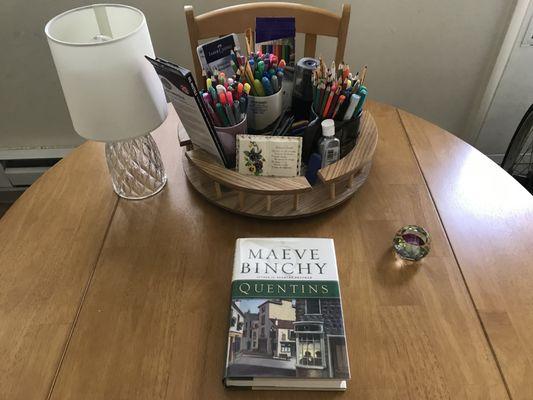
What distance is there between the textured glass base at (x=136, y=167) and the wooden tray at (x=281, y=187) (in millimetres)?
68

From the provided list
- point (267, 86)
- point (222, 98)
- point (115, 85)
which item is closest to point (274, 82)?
point (267, 86)

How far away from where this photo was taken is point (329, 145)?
2.74 ft

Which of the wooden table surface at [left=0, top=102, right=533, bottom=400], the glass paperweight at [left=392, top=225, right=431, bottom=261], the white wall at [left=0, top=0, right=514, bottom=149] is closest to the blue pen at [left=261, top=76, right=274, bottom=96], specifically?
the wooden table surface at [left=0, top=102, right=533, bottom=400]

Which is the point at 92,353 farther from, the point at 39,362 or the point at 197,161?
the point at 197,161

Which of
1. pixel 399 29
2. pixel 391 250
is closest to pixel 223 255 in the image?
pixel 391 250

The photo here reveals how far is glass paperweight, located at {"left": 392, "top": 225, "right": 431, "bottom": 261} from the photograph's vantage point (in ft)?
2.59

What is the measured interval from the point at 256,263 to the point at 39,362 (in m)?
0.37

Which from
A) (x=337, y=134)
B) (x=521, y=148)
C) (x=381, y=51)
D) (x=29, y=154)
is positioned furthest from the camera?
(x=29, y=154)

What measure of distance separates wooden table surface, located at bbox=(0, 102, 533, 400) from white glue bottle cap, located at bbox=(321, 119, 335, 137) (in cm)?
17

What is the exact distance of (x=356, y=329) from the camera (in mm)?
692

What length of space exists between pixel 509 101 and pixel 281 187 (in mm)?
1232

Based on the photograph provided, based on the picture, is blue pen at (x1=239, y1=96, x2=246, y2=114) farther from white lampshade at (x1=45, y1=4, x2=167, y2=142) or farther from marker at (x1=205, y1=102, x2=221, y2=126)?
white lampshade at (x1=45, y1=4, x2=167, y2=142)

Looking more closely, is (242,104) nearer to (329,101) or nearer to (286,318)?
(329,101)

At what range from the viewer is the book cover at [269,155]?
81 cm
